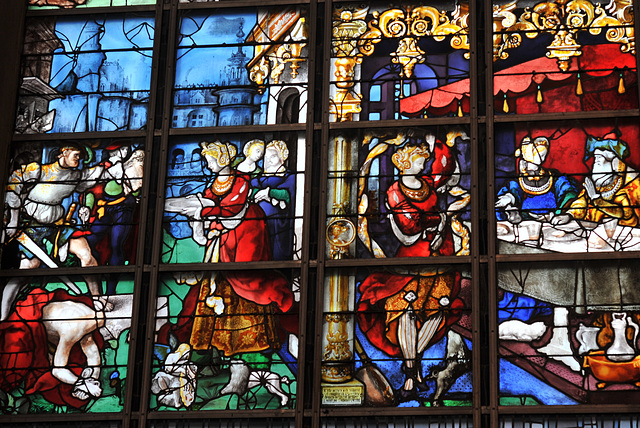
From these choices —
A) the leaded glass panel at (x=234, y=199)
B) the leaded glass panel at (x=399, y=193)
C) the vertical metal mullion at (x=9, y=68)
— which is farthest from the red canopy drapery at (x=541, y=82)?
the vertical metal mullion at (x=9, y=68)

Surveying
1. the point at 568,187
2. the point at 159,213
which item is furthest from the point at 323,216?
the point at 568,187

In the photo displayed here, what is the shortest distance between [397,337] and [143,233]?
2.27m

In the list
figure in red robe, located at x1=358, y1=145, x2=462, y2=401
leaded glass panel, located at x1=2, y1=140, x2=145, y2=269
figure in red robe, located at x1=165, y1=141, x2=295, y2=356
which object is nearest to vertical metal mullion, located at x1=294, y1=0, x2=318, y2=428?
figure in red robe, located at x1=165, y1=141, x2=295, y2=356

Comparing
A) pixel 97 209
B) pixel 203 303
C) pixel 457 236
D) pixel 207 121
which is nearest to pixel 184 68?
pixel 207 121

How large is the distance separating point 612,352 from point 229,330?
300cm

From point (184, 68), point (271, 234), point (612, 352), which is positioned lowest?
point (612, 352)

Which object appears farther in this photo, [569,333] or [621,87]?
[621,87]

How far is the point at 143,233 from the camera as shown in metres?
10.0

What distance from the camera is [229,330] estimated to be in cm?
974

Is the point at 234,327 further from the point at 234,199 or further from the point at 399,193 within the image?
the point at 399,193

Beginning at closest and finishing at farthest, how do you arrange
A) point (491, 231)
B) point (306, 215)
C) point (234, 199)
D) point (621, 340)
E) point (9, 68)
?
point (621, 340)
point (491, 231)
point (306, 215)
point (234, 199)
point (9, 68)

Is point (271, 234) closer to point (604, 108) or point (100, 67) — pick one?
point (100, 67)

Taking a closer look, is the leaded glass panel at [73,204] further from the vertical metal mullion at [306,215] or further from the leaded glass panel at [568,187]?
the leaded glass panel at [568,187]

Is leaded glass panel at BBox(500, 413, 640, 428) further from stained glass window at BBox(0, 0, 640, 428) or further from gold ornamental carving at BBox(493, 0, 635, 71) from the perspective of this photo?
gold ornamental carving at BBox(493, 0, 635, 71)
